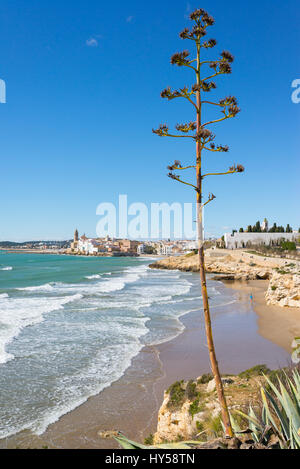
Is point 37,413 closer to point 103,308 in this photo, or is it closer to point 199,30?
point 199,30

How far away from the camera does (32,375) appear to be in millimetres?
9789

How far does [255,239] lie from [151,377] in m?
76.5

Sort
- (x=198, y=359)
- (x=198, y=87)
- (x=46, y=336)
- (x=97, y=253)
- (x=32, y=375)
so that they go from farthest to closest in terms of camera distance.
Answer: (x=97, y=253) < (x=46, y=336) < (x=198, y=359) < (x=32, y=375) < (x=198, y=87)

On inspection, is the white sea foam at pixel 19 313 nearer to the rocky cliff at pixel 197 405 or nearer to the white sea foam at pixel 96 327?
the white sea foam at pixel 96 327

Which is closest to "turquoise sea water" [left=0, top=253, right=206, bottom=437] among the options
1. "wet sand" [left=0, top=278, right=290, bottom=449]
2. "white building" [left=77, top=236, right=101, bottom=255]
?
"wet sand" [left=0, top=278, right=290, bottom=449]

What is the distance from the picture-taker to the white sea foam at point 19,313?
44.9 ft

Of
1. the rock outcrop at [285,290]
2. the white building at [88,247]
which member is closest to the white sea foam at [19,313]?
the rock outcrop at [285,290]

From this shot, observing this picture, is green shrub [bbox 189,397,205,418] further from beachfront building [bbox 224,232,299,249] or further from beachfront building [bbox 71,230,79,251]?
beachfront building [bbox 71,230,79,251]

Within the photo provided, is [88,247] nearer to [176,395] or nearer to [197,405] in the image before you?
[176,395]

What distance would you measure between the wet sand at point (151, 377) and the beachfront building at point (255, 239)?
216ft

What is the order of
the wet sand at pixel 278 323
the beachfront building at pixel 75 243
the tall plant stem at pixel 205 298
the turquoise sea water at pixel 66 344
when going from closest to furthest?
the tall plant stem at pixel 205 298
the turquoise sea water at pixel 66 344
the wet sand at pixel 278 323
the beachfront building at pixel 75 243

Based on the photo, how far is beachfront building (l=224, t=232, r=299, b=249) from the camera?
8006 centimetres

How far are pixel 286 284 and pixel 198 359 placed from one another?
1243 cm
